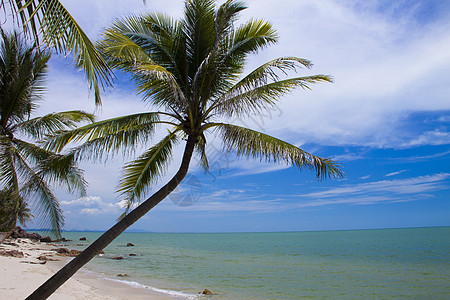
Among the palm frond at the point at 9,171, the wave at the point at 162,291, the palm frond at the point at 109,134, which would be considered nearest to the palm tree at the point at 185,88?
the palm frond at the point at 109,134

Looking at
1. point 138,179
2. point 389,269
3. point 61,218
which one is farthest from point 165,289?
point 389,269

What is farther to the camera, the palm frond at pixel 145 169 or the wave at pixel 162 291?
the wave at pixel 162 291

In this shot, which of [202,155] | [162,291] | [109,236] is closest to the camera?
[109,236]

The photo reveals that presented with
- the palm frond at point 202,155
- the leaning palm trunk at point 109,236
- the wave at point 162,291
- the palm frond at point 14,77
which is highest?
the palm frond at point 14,77

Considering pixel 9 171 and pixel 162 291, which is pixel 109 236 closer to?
pixel 9 171

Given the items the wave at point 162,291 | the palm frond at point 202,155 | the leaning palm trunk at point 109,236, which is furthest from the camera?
the wave at point 162,291

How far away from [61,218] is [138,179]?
111 inches

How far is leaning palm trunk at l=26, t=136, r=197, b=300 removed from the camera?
5.09 m

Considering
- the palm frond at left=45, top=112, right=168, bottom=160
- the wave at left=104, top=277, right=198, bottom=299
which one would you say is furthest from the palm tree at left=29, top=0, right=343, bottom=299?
the wave at left=104, top=277, right=198, bottom=299

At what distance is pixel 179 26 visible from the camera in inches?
275

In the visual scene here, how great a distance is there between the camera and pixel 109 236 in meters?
5.45

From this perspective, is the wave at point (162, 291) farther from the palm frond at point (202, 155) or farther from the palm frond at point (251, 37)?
the palm frond at point (251, 37)

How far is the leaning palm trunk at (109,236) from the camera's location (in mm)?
5086

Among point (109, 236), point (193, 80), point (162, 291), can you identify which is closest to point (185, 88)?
point (193, 80)
